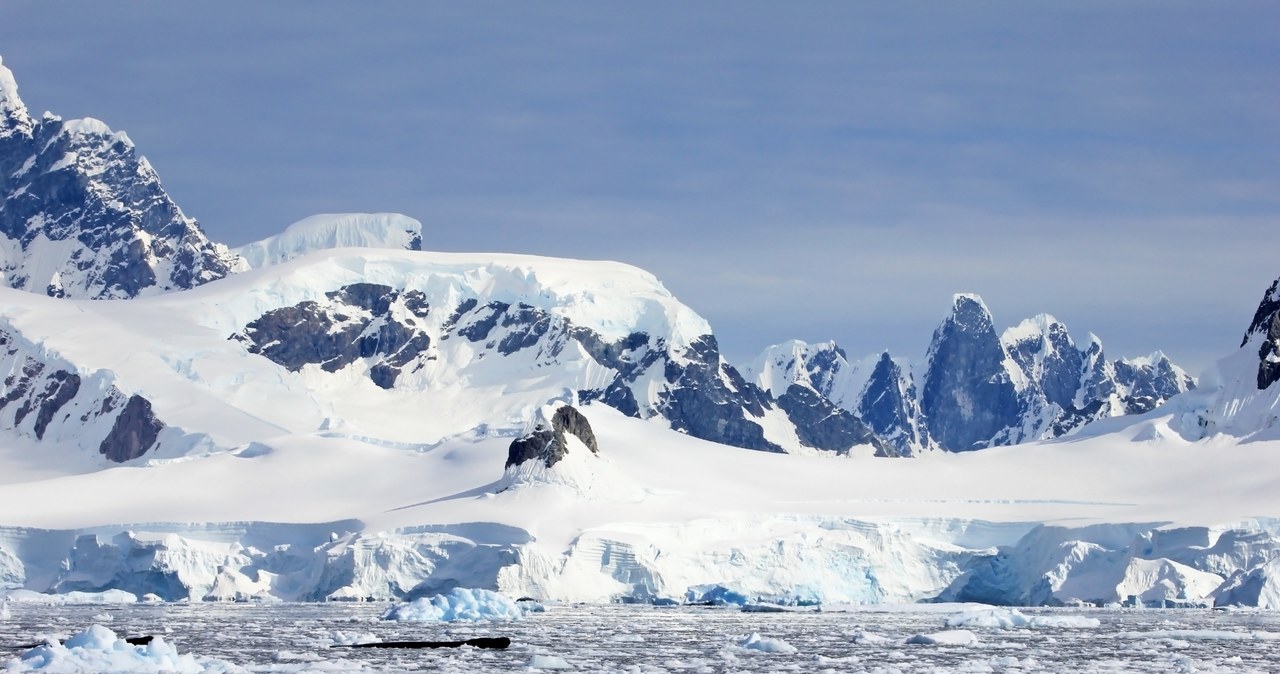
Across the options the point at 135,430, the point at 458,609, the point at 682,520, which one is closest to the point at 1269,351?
the point at 682,520

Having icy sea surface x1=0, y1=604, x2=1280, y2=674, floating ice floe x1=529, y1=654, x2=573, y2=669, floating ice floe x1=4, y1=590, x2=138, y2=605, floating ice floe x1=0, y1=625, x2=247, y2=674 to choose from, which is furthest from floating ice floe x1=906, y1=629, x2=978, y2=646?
floating ice floe x1=4, y1=590, x2=138, y2=605

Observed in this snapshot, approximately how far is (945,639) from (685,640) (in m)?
9.62

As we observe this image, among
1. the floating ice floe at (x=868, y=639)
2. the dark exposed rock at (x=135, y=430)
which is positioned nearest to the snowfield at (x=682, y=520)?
the floating ice floe at (x=868, y=639)

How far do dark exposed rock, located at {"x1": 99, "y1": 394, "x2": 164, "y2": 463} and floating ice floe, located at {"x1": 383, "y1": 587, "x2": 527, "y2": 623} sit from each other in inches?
4394

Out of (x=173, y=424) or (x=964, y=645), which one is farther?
(x=173, y=424)

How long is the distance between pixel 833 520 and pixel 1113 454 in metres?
36.4

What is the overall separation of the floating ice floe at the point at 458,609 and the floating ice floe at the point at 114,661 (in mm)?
25909

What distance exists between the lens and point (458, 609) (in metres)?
84.8

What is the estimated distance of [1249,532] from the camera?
109562mm

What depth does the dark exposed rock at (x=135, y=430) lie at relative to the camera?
193m

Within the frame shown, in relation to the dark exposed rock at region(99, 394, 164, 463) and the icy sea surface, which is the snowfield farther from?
the dark exposed rock at region(99, 394, 164, 463)

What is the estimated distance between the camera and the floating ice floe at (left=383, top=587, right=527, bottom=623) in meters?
83.1

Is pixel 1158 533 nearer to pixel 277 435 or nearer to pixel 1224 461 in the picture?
pixel 1224 461

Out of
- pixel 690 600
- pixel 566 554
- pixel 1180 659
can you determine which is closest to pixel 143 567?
pixel 566 554
